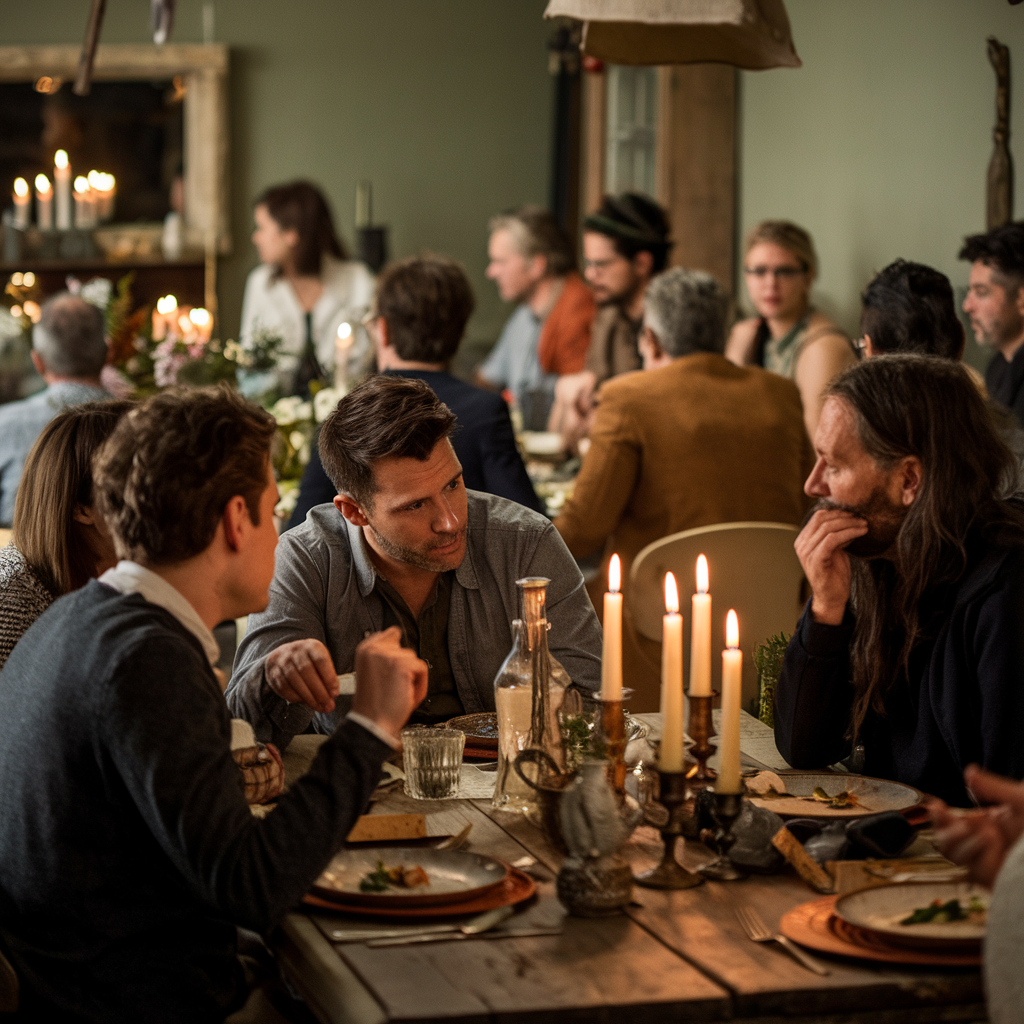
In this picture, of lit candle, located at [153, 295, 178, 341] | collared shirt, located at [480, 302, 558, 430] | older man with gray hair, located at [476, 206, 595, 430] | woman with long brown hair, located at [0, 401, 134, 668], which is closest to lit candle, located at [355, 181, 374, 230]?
collared shirt, located at [480, 302, 558, 430]

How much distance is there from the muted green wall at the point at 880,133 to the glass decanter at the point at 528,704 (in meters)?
2.88

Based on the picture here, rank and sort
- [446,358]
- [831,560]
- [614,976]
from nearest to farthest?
[614,976]
[831,560]
[446,358]

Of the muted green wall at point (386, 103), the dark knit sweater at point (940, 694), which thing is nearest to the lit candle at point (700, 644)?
the dark knit sweater at point (940, 694)

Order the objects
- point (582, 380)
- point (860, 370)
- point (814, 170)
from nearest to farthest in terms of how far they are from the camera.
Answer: point (860, 370) → point (582, 380) → point (814, 170)

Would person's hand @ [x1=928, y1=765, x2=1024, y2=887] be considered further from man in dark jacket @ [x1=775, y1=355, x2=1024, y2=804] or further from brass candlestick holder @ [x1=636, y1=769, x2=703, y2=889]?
man in dark jacket @ [x1=775, y1=355, x2=1024, y2=804]

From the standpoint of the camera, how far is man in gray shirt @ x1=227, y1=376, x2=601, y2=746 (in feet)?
7.34

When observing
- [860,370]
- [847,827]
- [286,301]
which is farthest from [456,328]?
[286,301]

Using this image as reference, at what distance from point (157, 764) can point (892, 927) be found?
2.39ft

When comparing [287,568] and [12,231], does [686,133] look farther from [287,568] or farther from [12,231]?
[287,568]

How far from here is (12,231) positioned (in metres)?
7.59

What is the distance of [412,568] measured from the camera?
7.84 ft

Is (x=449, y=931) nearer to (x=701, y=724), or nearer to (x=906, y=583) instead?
(x=701, y=724)

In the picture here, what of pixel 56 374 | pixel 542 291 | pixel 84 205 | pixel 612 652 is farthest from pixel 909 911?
pixel 84 205

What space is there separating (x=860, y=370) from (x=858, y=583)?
1.05 feet
